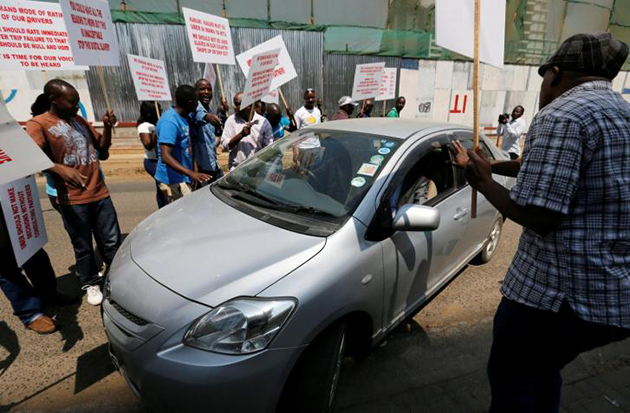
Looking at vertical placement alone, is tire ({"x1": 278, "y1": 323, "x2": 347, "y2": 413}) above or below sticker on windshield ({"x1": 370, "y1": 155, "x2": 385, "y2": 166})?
below

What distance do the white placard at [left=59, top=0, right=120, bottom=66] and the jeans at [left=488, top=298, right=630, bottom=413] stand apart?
3.92 m

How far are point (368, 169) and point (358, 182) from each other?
0.44ft

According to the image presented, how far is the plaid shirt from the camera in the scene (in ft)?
3.98

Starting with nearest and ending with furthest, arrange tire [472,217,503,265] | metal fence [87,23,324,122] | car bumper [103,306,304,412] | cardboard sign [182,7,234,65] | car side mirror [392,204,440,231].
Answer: car bumper [103,306,304,412], car side mirror [392,204,440,231], tire [472,217,503,265], cardboard sign [182,7,234,65], metal fence [87,23,324,122]

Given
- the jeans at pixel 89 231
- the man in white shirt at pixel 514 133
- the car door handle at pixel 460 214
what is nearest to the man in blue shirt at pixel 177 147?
the jeans at pixel 89 231

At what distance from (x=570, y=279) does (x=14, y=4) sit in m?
4.45

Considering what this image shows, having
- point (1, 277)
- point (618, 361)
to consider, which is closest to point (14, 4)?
point (1, 277)

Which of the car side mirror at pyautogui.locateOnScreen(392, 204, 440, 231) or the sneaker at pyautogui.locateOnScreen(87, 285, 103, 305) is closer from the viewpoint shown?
the car side mirror at pyautogui.locateOnScreen(392, 204, 440, 231)

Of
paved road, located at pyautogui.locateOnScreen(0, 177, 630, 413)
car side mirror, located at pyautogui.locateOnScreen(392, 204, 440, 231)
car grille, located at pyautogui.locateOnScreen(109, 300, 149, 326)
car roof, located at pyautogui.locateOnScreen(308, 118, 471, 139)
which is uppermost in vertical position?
car roof, located at pyautogui.locateOnScreen(308, 118, 471, 139)

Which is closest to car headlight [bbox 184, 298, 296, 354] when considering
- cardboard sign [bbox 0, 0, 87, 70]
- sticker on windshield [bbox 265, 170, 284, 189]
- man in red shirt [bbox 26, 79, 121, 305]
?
sticker on windshield [bbox 265, 170, 284, 189]

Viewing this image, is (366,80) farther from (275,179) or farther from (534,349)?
(534,349)

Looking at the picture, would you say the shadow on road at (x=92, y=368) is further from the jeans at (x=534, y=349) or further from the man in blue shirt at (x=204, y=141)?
the jeans at (x=534, y=349)

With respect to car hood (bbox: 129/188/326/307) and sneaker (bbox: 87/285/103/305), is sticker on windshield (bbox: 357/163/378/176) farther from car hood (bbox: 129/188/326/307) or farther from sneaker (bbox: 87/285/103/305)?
sneaker (bbox: 87/285/103/305)

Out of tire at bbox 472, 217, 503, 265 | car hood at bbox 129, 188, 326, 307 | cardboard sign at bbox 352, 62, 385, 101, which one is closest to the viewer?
car hood at bbox 129, 188, 326, 307
